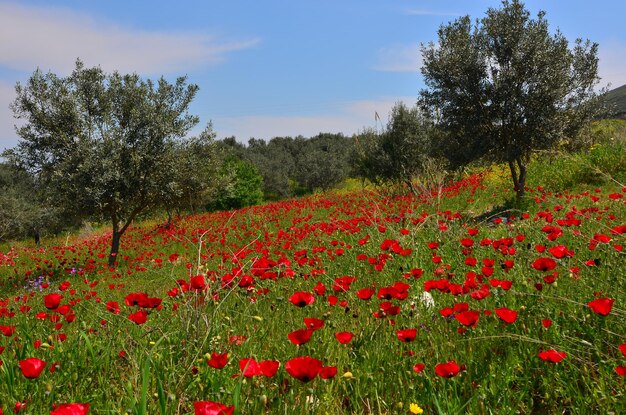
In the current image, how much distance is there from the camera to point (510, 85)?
1173cm

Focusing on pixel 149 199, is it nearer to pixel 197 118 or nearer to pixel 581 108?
pixel 197 118

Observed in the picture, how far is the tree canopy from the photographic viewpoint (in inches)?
457

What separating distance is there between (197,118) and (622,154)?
570 inches

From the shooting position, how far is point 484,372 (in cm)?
228

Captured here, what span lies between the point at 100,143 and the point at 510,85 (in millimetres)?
12319

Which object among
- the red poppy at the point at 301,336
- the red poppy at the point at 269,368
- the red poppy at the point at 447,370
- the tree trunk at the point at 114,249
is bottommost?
the tree trunk at the point at 114,249

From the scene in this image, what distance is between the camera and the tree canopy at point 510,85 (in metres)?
11.6

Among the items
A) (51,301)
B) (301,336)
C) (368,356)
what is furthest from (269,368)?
(51,301)

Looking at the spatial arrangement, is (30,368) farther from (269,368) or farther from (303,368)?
(303,368)

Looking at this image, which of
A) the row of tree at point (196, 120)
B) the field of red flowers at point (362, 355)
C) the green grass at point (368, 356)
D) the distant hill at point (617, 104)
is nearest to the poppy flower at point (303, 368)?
the field of red flowers at point (362, 355)

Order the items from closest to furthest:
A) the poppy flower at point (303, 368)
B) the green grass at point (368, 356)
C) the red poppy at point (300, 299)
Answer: the poppy flower at point (303, 368)
the green grass at point (368, 356)
the red poppy at point (300, 299)

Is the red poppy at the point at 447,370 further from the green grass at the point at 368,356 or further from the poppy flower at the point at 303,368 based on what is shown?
the poppy flower at the point at 303,368

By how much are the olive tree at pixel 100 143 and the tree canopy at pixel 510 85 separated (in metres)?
8.99

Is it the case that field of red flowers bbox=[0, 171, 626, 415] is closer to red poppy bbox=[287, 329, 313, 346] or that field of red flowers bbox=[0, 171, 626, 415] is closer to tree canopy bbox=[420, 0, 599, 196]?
Result: red poppy bbox=[287, 329, 313, 346]
